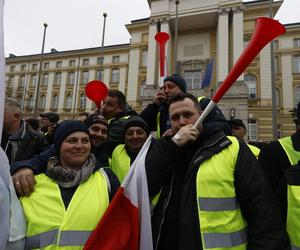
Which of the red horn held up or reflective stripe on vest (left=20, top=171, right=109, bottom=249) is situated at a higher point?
the red horn held up

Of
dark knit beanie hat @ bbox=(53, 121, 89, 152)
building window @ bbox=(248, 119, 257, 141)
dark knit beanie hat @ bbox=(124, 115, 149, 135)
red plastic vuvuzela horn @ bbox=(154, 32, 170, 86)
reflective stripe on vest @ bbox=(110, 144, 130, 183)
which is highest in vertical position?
building window @ bbox=(248, 119, 257, 141)

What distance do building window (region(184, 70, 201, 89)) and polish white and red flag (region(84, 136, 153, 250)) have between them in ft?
95.2

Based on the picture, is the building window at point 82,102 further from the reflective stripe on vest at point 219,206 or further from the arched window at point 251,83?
the reflective stripe on vest at point 219,206

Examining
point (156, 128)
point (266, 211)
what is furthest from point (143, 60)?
point (266, 211)

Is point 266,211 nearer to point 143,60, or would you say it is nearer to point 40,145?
point 40,145

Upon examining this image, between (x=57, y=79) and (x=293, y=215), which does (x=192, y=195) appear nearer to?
(x=293, y=215)

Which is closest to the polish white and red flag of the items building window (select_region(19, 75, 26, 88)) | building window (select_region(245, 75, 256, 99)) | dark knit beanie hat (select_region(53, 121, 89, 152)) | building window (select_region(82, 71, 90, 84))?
dark knit beanie hat (select_region(53, 121, 89, 152))

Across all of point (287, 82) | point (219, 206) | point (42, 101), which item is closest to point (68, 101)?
point (42, 101)

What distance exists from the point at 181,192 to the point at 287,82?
3204 centimetres

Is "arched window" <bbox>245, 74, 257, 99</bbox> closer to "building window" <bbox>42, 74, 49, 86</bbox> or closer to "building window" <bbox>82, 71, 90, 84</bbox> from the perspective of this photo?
"building window" <bbox>82, 71, 90, 84</bbox>

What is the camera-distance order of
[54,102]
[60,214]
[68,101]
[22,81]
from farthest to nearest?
1. [22,81]
2. [54,102]
3. [68,101]
4. [60,214]

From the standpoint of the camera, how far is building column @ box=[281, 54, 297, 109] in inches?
1161

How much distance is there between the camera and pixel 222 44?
90.4 feet

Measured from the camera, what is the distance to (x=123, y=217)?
6.39ft
